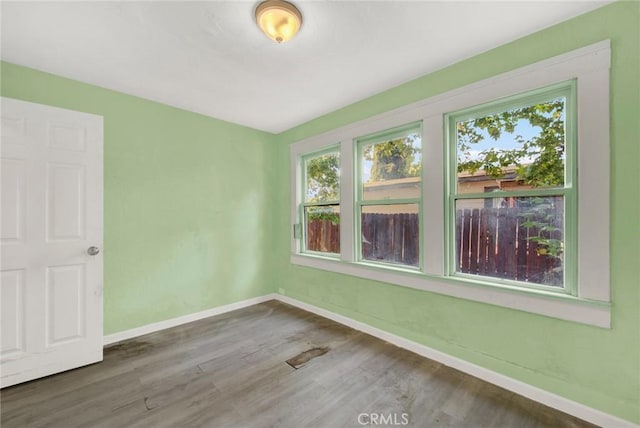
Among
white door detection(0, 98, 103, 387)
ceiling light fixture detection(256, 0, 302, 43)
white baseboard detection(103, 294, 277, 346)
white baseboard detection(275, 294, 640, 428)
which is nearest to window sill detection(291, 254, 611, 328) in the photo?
white baseboard detection(275, 294, 640, 428)

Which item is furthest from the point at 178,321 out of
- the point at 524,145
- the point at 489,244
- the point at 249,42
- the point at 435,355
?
the point at 524,145

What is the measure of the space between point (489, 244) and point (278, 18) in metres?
2.28

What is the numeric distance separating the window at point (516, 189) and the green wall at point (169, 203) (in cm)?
268

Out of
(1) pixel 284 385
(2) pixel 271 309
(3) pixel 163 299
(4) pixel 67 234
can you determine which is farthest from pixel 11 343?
(2) pixel 271 309

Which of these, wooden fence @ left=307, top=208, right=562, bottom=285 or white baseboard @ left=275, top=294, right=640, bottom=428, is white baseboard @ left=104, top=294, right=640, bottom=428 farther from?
wooden fence @ left=307, top=208, right=562, bottom=285

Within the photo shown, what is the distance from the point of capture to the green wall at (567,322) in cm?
161

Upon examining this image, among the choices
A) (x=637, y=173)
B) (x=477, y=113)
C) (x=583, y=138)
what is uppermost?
(x=477, y=113)

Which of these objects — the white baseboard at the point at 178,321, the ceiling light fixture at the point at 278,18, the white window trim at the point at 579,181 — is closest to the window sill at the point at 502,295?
the white window trim at the point at 579,181

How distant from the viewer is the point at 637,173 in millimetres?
1583

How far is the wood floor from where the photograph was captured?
1.74 meters

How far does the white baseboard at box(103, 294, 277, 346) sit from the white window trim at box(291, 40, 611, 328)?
5.86ft

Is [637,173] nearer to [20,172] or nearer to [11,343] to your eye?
[20,172]

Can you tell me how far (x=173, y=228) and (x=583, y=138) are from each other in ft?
12.4

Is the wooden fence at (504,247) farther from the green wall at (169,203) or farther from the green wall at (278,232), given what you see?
the green wall at (169,203)
